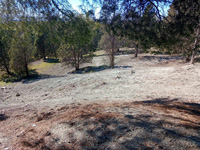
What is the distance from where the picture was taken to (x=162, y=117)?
12.2 ft

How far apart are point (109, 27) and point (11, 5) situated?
3.46 metres

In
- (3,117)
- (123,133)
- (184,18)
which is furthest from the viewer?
(184,18)

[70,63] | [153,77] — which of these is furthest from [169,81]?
[70,63]

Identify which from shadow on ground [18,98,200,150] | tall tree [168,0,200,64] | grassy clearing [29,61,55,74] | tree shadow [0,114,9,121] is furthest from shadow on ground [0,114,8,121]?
grassy clearing [29,61,55,74]

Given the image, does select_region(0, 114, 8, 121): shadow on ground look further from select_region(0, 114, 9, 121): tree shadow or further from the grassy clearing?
the grassy clearing

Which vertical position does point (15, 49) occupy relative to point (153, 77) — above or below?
above

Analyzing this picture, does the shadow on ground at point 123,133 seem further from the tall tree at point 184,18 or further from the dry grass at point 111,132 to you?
the tall tree at point 184,18

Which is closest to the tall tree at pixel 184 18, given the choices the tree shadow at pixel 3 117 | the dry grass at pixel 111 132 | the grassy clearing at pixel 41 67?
the dry grass at pixel 111 132

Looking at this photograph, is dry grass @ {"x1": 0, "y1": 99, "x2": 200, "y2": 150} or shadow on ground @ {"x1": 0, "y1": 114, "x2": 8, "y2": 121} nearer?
dry grass @ {"x1": 0, "y1": 99, "x2": 200, "y2": 150}

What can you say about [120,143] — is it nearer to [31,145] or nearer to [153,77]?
[31,145]

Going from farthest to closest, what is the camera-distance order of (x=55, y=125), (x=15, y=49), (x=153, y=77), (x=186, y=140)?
(x=15, y=49) → (x=153, y=77) → (x=55, y=125) → (x=186, y=140)

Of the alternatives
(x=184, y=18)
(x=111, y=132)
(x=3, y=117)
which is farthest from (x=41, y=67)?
(x=111, y=132)

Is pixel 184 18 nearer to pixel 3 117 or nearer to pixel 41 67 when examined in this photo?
pixel 3 117

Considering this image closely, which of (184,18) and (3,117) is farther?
(184,18)
